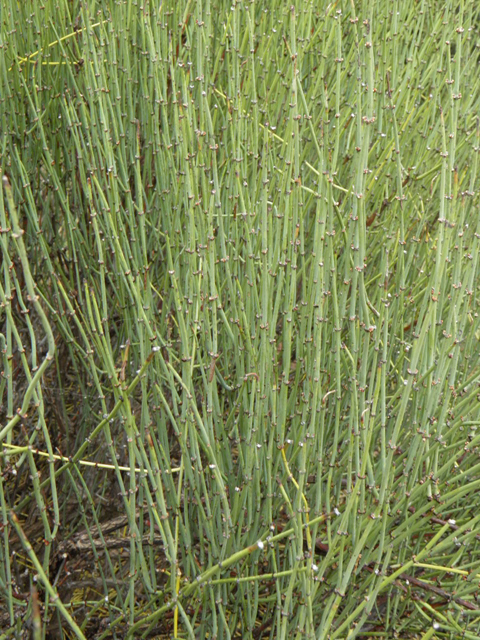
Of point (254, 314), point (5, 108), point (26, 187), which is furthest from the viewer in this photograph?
point (5, 108)

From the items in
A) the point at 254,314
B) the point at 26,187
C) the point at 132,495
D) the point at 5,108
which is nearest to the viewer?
the point at 132,495

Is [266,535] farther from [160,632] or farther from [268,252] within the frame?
[268,252]

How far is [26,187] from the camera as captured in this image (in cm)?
149

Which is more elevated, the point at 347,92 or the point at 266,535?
the point at 347,92

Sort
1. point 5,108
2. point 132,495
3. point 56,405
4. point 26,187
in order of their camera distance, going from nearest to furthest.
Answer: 1. point 132,495
2. point 26,187
3. point 5,108
4. point 56,405

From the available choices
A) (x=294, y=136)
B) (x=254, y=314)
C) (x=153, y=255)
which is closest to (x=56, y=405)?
(x=153, y=255)

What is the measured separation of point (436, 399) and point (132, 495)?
54 centimetres

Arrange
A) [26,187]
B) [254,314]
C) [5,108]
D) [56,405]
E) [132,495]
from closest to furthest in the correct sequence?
[132,495] < [254,314] < [26,187] < [5,108] < [56,405]

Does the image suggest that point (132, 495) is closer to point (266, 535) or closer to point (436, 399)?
point (266, 535)

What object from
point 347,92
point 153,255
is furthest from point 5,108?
point 347,92

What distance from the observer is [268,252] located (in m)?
1.28

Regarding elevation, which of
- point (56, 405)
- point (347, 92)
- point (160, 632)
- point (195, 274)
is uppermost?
point (347, 92)

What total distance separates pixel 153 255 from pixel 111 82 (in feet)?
1.33

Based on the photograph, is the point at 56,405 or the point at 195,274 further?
the point at 56,405
